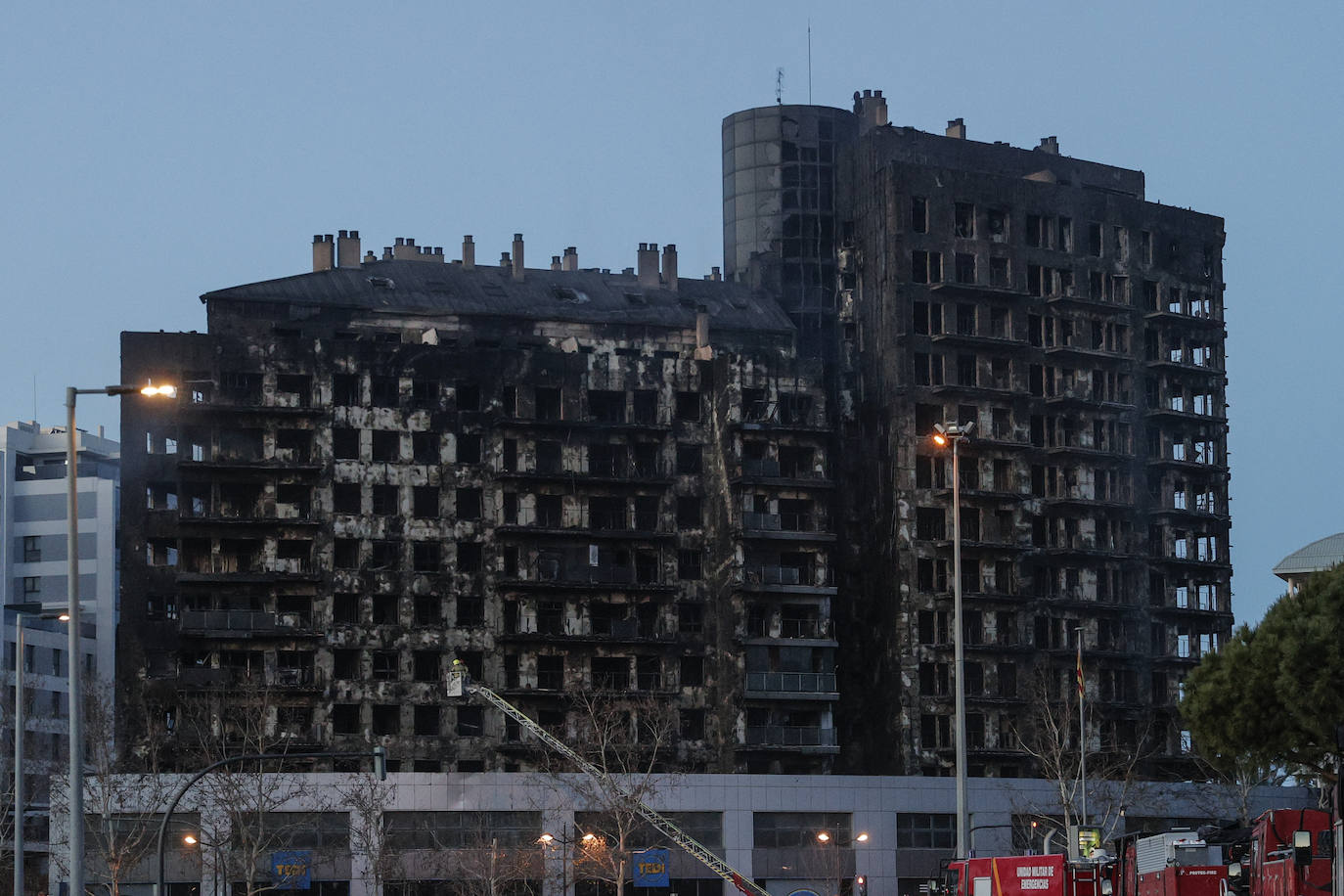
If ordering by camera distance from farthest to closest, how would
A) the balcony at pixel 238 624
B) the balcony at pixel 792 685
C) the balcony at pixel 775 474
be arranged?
the balcony at pixel 775 474, the balcony at pixel 792 685, the balcony at pixel 238 624

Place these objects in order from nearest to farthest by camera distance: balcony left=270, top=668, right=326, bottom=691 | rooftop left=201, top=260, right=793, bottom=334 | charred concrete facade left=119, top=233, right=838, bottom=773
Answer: balcony left=270, top=668, right=326, bottom=691 < charred concrete facade left=119, top=233, right=838, bottom=773 < rooftop left=201, top=260, right=793, bottom=334

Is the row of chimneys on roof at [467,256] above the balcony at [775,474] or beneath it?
above

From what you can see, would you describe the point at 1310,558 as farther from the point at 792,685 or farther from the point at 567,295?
the point at 567,295

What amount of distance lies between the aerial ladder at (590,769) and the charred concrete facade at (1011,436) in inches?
804

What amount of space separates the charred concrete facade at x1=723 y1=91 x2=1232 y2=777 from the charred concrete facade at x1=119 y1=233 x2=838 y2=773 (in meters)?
5.04

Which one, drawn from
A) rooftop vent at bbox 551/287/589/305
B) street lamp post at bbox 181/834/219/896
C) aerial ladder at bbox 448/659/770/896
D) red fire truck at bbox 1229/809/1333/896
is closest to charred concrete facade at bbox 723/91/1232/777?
rooftop vent at bbox 551/287/589/305

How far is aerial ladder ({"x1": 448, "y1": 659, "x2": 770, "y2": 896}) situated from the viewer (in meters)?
105

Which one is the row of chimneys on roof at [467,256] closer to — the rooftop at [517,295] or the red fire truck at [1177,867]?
the rooftop at [517,295]

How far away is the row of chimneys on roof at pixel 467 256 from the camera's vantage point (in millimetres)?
139625

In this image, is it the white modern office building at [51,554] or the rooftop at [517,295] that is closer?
the rooftop at [517,295]

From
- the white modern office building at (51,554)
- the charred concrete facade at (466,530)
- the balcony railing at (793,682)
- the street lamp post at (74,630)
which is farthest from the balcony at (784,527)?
the street lamp post at (74,630)

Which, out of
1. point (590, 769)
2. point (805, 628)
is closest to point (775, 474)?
point (805, 628)

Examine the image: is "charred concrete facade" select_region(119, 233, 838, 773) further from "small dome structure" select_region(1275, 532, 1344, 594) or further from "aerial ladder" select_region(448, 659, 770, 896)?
"small dome structure" select_region(1275, 532, 1344, 594)

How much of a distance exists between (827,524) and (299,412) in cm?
3030
